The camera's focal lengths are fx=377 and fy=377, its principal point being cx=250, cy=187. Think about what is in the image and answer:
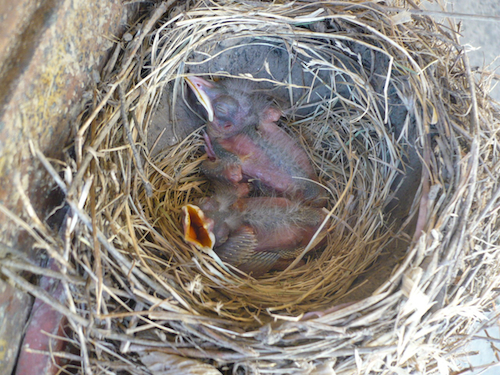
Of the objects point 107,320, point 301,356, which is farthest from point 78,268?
point 301,356

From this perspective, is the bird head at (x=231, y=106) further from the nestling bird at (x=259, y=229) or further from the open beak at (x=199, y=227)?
the open beak at (x=199, y=227)

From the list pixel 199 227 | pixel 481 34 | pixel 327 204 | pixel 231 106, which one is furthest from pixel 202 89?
pixel 481 34

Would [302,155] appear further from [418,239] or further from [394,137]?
[418,239]

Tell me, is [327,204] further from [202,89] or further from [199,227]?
[202,89]

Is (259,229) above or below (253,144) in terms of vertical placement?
below

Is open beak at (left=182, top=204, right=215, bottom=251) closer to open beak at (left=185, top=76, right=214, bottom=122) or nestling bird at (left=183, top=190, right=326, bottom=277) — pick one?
nestling bird at (left=183, top=190, right=326, bottom=277)

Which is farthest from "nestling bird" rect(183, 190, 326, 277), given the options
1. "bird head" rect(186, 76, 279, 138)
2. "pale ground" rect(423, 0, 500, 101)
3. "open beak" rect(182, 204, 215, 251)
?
"pale ground" rect(423, 0, 500, 101)
